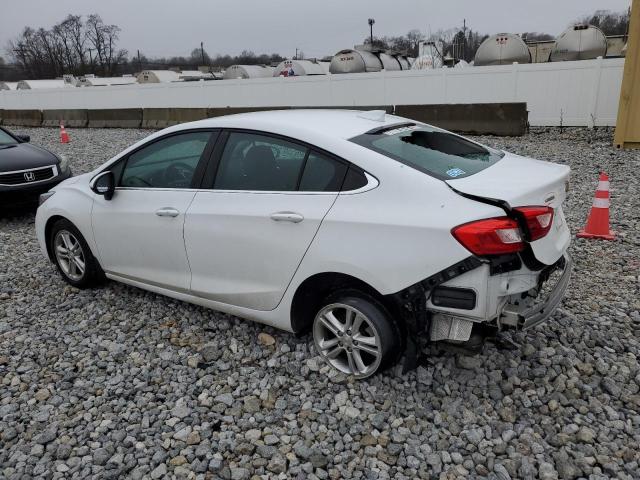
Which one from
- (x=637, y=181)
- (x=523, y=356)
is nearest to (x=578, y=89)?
(x=637, y=181)

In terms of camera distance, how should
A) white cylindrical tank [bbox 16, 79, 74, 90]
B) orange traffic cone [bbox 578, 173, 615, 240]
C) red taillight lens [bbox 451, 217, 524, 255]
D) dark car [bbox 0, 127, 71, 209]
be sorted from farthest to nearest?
white cylindrical tank [bbox 16, 79, 74, 90] < dark car [bbox 0, 127, 71, 209] < orange traffic cone [bbox 578, 173, 615, 240] < red taillight lens [bbox 451, 217, 524, 255]

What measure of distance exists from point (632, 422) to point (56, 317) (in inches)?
166

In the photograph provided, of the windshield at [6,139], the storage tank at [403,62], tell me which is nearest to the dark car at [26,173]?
the windshield at [6,139]

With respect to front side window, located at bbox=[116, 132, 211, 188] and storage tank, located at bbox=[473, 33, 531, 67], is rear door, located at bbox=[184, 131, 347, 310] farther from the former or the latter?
storage tank, located at bbox=[473, 33, 531, 67]

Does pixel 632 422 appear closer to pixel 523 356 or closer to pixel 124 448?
pixel 523 356

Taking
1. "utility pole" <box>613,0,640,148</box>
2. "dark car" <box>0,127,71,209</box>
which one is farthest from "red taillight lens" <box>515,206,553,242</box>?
"utility pole" <box>613,0,640,148</box>

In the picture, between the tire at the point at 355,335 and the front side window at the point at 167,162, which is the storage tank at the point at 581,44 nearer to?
the front side window at the point at 167,162

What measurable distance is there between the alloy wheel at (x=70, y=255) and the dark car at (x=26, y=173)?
2871 millimetres

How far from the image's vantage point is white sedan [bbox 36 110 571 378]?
2676 millimetres

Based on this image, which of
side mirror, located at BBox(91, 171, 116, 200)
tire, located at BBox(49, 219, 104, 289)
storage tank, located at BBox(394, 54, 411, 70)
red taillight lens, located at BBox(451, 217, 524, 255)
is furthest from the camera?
storage tank, located at BBox(394, 54, 411, 70)

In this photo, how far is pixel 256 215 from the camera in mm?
3268

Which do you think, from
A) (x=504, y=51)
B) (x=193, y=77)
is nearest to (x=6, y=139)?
(x=504, y=51)

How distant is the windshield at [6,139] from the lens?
8.08 metres

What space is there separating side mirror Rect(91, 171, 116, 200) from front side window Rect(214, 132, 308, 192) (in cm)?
108
